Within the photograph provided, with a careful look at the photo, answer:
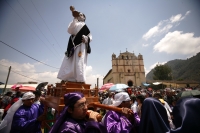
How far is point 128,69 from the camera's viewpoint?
4350cm

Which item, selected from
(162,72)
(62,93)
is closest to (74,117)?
(62,93)

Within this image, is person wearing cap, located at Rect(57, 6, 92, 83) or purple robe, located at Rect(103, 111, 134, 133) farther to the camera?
person wearing cap, located at Rect(57, 6, 92, 83)

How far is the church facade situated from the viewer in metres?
40.9

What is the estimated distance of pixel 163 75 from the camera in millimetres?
51125

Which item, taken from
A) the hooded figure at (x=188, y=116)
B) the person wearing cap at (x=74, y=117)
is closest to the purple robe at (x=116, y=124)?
the person wearing cap at (x=74, y=117)

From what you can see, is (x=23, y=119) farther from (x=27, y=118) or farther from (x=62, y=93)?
(x=62, y=93)

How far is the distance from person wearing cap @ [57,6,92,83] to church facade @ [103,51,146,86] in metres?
39.0

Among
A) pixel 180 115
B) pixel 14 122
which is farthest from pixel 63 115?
pixel 14 122

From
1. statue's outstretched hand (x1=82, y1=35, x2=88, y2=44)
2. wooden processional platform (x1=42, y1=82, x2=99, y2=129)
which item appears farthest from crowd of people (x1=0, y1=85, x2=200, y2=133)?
statue's outstretched hand (x1=82, y1=35, x2=88, y2=44)

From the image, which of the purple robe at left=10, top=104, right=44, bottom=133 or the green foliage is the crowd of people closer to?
the purple robe at left=10, top=104, right=44, bottom=133

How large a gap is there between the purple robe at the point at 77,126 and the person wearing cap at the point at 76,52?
1190 millimetres

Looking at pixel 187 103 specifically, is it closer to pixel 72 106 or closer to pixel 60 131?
pixel 72 106

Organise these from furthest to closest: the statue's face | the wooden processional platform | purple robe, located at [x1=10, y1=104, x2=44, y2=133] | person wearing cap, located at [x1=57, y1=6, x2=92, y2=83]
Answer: the statue's face
person wearing cap, located at [x1=57, y1=6, x2=92, y2=83]
purple robe, located at [x1=10, y1=104, x2=44, y2=133]
the wooden processional platform

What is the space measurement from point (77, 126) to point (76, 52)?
5.98 feet
